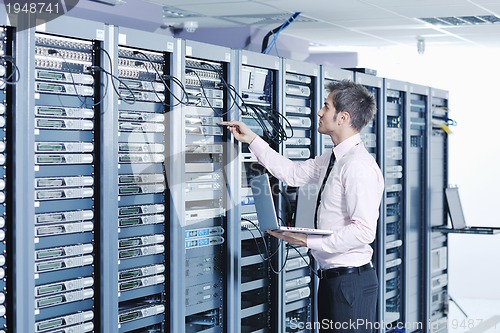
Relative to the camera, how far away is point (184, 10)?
605 cm

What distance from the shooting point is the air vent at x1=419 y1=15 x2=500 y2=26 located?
6273 millimetres

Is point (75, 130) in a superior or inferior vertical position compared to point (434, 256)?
superior

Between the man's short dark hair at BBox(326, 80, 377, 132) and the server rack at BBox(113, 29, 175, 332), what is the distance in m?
0.68

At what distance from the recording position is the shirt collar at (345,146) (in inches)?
129

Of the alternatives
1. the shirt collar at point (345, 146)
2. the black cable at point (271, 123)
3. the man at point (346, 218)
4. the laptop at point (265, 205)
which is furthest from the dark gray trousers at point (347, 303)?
the black cable at point (271, 123)

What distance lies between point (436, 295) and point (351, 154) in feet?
10.00

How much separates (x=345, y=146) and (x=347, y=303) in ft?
2.09

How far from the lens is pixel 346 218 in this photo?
322 centimetres

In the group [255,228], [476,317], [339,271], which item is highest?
[255,228]

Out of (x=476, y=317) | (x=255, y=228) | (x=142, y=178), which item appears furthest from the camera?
(x=476, y=317)

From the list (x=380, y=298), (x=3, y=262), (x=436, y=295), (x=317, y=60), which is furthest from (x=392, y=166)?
(x=317, y=60)

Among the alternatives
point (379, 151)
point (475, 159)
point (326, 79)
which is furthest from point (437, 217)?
point (475, 159)

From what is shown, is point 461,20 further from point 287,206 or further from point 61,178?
point 61,178

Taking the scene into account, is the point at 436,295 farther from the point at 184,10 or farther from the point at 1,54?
the point at 1,54
